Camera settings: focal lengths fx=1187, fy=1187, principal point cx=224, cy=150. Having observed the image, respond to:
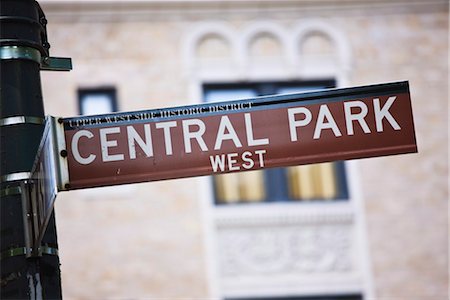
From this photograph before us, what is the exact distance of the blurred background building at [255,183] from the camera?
16.2m

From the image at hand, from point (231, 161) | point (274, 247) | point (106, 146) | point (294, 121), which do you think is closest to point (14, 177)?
point (106, 146)

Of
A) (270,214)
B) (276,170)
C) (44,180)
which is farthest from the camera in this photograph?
(276,170)

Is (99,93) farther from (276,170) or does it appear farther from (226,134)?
(226,134)

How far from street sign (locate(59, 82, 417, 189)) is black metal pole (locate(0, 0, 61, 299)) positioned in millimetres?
241

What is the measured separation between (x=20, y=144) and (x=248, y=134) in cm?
95

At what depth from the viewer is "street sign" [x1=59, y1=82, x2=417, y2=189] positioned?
16.1 feet

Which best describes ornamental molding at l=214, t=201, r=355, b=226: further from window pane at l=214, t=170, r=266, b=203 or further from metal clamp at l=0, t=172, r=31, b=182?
metal clamp at l=0, t=172, r=31, b=182

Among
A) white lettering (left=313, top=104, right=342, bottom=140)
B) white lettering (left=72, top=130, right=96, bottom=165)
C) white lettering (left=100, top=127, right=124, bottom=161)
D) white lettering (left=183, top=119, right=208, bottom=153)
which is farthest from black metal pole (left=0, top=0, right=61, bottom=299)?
A: white lettering (left=313, top=104, right=342, bottom=140)

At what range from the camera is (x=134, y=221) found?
16266 millimetres

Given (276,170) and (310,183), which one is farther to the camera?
(310,183)

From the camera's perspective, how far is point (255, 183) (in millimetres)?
16562

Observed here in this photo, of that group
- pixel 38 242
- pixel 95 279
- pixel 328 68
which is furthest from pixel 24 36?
pixel 328 68

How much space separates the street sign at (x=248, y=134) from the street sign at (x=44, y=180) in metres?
0.19

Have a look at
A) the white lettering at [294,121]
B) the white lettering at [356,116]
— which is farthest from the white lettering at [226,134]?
the white lettering at [356,116]
